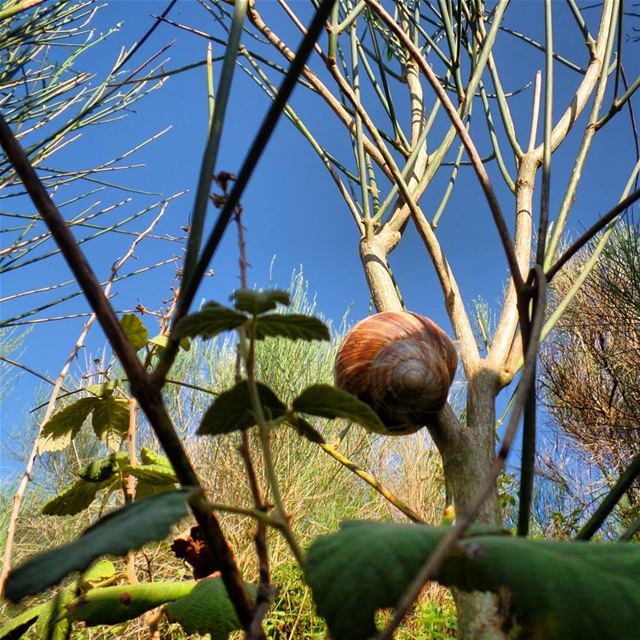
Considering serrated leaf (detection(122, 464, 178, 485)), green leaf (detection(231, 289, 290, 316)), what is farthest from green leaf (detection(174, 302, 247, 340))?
serrated leaf (detection(122, 464, 178, 485))

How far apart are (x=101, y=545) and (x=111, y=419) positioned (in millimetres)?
Result: 364

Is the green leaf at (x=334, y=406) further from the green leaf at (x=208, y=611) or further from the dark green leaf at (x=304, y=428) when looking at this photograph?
the green leaf at (x=208, y=611)

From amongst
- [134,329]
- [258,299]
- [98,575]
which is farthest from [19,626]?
[258,299]

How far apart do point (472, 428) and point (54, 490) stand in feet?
14.6

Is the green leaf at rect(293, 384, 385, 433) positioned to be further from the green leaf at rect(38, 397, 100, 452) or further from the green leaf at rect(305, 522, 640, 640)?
the green leaf at rect(38, 397, 100, 452)

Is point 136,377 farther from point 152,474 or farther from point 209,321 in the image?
point 152,474

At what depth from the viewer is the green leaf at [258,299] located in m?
0.20

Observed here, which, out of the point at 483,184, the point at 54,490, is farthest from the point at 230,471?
the point at 483,184

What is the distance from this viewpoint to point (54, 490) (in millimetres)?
4258

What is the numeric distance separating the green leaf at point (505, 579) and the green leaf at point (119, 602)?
0.23m

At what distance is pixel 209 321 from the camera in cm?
19

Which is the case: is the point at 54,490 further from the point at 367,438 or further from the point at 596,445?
the point at 596,445

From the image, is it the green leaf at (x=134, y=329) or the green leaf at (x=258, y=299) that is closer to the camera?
the green leaf at (x=258, y=299)

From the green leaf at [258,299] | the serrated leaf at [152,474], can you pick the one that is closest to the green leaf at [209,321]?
the green leaf at [258,299]
